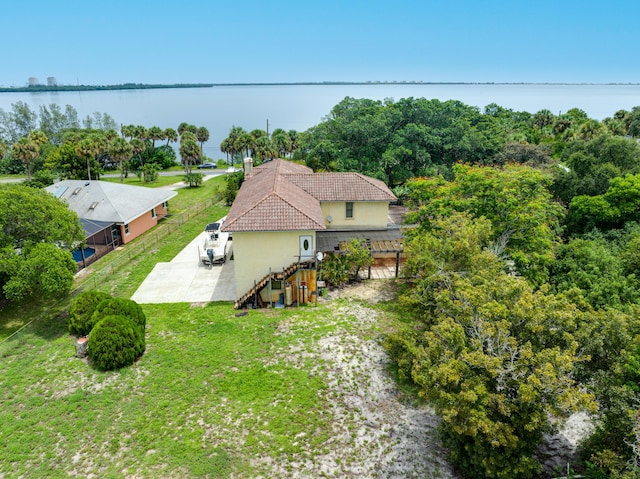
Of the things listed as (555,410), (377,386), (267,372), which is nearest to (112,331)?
(267,372)

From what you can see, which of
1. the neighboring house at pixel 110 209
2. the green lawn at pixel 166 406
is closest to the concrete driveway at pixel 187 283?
the green lawn at pixel 166 406

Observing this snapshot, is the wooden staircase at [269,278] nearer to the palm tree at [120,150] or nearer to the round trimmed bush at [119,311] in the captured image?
the round trimmed bush at [119,311]

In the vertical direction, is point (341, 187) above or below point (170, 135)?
below

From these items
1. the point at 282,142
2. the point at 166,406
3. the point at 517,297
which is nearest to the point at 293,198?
the point at 166,406

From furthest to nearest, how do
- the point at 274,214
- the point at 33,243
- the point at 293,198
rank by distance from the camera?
the point at 293,198 → the point at 274,214 → the point at 33,243

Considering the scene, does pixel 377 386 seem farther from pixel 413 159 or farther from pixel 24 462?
pixel 413 159

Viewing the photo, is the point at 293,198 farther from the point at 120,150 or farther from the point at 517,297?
the point at 120,150

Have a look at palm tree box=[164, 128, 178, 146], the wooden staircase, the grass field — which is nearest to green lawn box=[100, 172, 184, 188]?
palm tree box=[164, 128, 178, 146]
